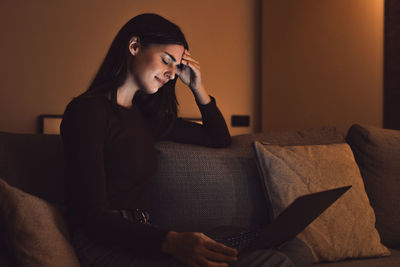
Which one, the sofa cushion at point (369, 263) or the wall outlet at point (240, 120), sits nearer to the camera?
the sofa cushion at point (369, 263)

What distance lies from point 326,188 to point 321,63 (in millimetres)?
1304

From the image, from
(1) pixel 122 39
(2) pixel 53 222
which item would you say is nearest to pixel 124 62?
(1) pixel 122 39

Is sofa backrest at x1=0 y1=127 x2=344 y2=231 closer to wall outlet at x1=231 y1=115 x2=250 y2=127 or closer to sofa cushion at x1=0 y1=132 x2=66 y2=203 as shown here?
sofa cushion at x1=0 y1=132 x2=66 y2=203

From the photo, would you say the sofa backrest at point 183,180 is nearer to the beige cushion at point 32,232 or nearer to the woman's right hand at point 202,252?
the beige cushion at point 32,232

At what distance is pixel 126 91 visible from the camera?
135 cm

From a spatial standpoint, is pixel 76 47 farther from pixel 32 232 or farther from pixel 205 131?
pixel 32 232

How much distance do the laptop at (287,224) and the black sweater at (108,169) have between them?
0.72ft

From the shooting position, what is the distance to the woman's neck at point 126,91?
1339mm

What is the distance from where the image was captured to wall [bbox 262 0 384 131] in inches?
Answer: 89.2

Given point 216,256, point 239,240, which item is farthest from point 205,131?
point 216,256

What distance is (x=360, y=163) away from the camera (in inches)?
65.7

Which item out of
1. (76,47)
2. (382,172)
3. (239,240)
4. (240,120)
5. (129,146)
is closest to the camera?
(239,240)

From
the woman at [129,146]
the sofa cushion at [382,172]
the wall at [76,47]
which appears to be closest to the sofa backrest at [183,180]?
the woman at [129,146]

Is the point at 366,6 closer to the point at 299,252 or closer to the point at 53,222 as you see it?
the point at 299,252
